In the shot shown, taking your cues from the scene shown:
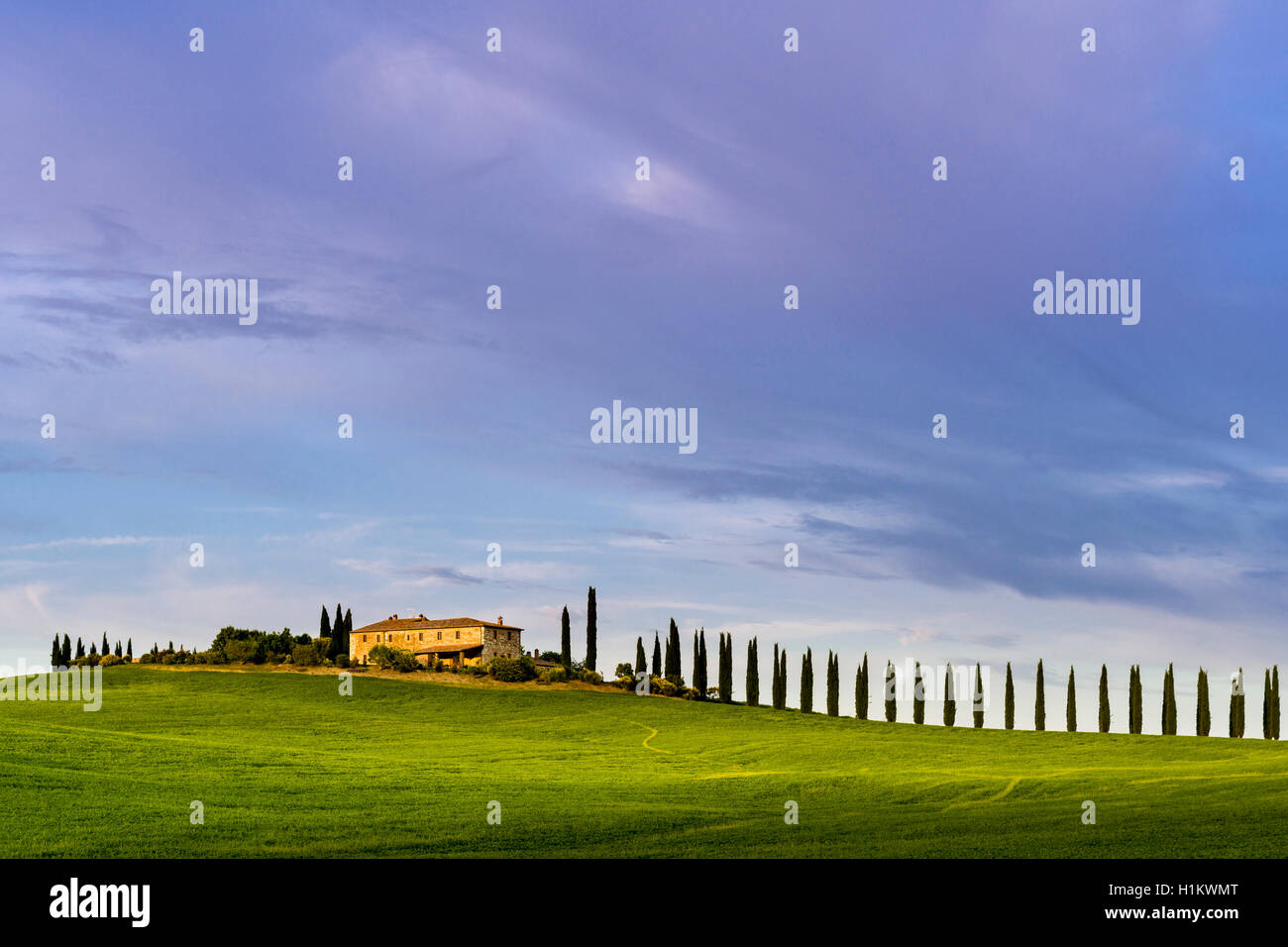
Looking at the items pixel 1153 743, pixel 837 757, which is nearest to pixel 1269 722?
pixel 1153 743

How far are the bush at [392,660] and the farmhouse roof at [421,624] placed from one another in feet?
67.7

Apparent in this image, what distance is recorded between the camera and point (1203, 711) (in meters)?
96.9

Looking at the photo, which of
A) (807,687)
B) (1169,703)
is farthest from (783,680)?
(1169,703)

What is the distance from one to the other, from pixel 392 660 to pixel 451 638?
21.6m

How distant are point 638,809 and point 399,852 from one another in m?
11.1

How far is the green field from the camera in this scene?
33750 mm

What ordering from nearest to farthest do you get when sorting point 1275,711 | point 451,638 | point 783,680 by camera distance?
1. point 1275,711
2. point 783,680
3. point 451,638

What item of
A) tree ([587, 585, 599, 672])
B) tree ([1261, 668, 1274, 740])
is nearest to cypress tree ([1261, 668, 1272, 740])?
tree ([1261, 668, 1274, 740])

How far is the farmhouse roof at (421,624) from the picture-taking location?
12288 centimetres

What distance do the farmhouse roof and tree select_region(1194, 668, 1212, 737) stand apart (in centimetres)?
6811

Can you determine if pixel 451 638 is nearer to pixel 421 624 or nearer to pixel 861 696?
pixel 421 624

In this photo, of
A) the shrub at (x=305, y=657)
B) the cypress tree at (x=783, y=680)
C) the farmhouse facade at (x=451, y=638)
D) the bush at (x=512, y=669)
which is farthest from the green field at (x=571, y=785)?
the farmhouse facade at (x=451, y=638)
